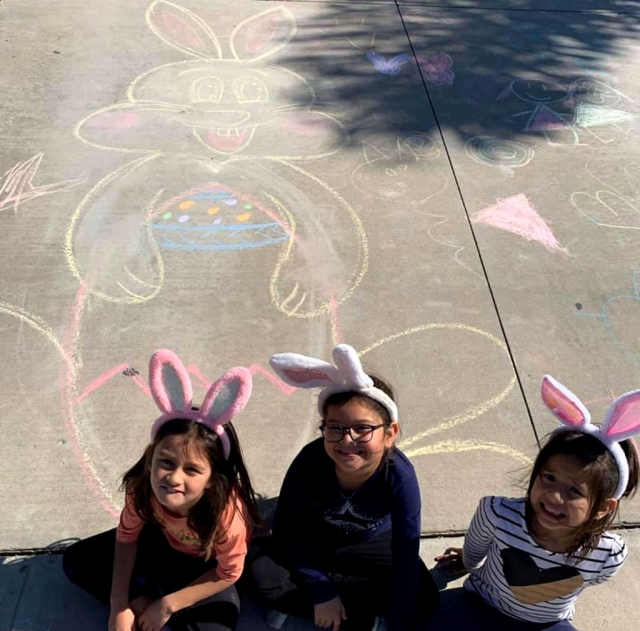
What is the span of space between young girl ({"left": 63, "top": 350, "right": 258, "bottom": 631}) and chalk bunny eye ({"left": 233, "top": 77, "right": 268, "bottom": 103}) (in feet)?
9.07

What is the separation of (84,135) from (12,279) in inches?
45.7

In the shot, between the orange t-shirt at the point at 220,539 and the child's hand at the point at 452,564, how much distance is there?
2.25 ft

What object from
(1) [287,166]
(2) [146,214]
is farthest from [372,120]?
(2) [146,214]

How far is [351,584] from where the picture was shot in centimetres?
213

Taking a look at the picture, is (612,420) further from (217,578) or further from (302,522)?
(217,578)

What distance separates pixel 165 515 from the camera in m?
1.95

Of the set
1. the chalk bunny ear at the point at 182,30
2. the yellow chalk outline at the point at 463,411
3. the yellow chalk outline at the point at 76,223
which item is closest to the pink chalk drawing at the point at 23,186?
the yellow chalk outline at the point at 76,223

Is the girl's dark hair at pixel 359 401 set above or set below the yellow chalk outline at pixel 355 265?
above

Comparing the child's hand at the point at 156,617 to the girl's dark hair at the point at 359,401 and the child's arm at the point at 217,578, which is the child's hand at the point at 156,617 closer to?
the child's arm at the point at 217,578

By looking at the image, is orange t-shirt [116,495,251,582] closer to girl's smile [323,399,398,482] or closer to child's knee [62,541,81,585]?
child's knee [62,541,81,585]

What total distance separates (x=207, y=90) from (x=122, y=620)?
10.7 ft

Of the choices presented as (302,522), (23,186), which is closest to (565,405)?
(302,522)

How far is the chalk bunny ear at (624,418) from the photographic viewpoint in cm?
172

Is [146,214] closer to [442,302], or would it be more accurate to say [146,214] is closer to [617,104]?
[442,302]
